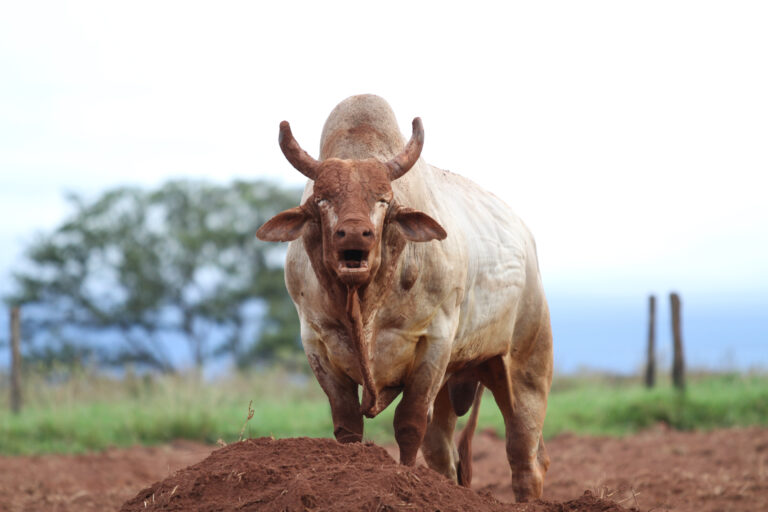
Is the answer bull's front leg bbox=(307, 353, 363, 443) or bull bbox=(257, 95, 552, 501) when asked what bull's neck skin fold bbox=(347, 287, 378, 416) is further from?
bull's front leg bbox=(307, 353, 363, 443)

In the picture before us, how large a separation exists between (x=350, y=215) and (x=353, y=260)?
0.20 meters

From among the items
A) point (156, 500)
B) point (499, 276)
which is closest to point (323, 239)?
point (156, 500)

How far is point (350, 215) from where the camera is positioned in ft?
12.3

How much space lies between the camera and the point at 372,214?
3912 millimetres

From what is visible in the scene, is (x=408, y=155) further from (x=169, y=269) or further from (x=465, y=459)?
(x=169, y=269)

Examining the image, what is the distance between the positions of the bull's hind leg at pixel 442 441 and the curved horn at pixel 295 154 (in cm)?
246

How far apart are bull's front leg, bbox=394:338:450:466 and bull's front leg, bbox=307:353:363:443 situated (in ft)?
0.70

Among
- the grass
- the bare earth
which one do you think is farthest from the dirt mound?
the grass

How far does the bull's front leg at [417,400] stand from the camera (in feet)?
14.9

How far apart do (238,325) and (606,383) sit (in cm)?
1150

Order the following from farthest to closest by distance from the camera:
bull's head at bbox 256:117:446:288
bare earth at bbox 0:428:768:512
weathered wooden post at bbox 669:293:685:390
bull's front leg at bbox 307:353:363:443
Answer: weathered wooden post at bbox 669:293:685:390 < bull's front leg at bbox 307:353:363:443 < bull's head at bbox 256:117:446:288 < bare earth at bbox 0:428:768:512

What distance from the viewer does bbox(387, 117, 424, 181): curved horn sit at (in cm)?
419

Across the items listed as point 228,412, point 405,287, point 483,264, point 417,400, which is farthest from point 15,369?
point 405,287

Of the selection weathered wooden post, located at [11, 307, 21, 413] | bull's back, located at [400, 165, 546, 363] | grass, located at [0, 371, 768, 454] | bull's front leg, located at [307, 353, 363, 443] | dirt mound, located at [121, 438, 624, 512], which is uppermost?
bull's back, located at [400, 165, 546, 363]
